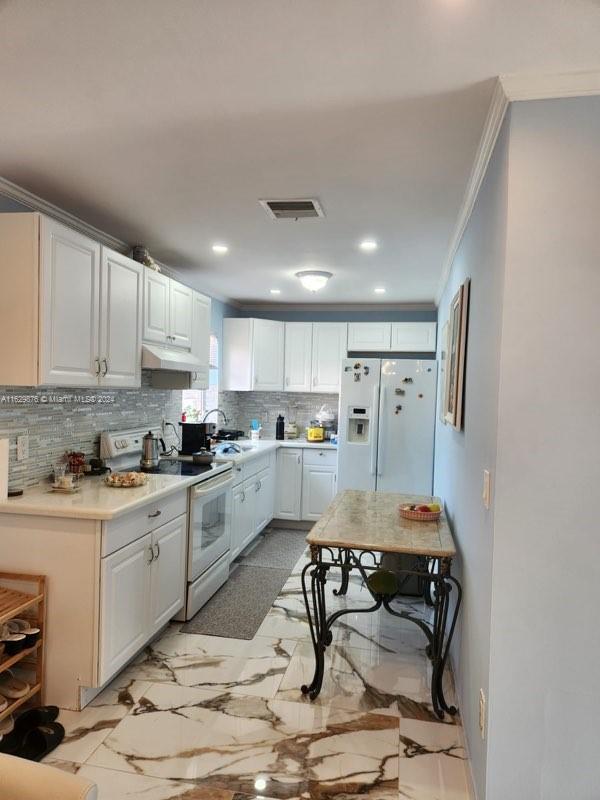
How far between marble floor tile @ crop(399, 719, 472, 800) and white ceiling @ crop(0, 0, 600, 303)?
2.43 meters

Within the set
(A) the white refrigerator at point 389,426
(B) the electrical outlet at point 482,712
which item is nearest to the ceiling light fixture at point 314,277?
(A) the white refrigerator at point 389,426

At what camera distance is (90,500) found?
96.0 inches

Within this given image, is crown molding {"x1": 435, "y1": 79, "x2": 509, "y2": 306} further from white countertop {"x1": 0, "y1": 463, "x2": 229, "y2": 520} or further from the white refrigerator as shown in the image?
white countertop {"x1": 0, "y1": 463, "x2": 229, "y2": 520}

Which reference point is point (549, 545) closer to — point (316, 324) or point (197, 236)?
point (197, 236)

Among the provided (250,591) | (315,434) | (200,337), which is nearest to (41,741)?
(250,591)

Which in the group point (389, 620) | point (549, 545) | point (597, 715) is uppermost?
point (549, 545)

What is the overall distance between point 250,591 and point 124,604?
1430 millimetres

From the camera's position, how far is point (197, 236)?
3.35 m

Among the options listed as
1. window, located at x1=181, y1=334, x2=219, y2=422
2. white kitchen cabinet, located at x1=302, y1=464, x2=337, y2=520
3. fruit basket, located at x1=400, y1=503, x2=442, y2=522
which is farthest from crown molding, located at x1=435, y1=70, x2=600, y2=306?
white kitchen cabinet, located at x1=302, y1=464, x2=337, y2=520

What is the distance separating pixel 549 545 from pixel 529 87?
1393 millimetres

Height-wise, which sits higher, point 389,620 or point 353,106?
point 353,106

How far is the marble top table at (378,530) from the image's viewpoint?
2.35 meters

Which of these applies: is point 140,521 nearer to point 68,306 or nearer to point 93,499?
point 93,499

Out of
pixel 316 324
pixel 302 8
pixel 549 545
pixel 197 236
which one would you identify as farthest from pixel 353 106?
pixel 316 324
